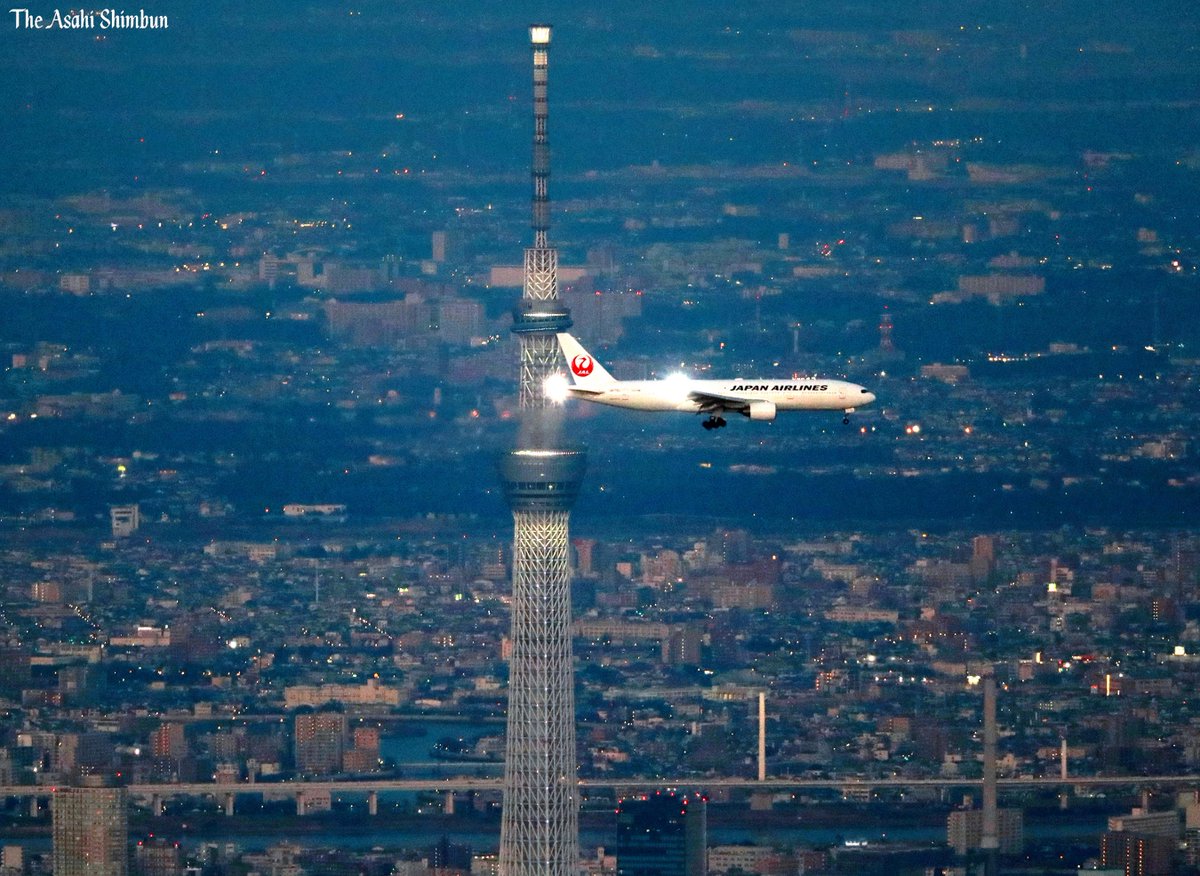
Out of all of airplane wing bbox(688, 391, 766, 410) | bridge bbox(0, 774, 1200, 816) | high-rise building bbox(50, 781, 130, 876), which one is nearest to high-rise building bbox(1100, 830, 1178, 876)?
bridge bbox(0, 774, 1200, 816)

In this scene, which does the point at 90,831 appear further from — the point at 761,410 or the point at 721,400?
the point at 761,410

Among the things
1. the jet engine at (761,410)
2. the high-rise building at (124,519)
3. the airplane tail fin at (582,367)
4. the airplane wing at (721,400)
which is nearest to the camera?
the jet engine at (761,410)

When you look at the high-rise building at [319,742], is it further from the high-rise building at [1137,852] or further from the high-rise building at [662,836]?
the high-rise building at [1137,852]

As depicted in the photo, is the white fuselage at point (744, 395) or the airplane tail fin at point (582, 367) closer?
the white fuselage at point (744, 395)

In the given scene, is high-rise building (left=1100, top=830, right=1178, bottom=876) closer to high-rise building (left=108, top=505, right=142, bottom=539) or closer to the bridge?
the bridge

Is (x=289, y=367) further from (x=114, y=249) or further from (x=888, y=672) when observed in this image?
(x=888, y=672)

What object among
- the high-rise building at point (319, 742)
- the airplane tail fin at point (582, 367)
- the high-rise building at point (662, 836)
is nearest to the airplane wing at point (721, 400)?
the airplane tail fin at point (582, 367)
